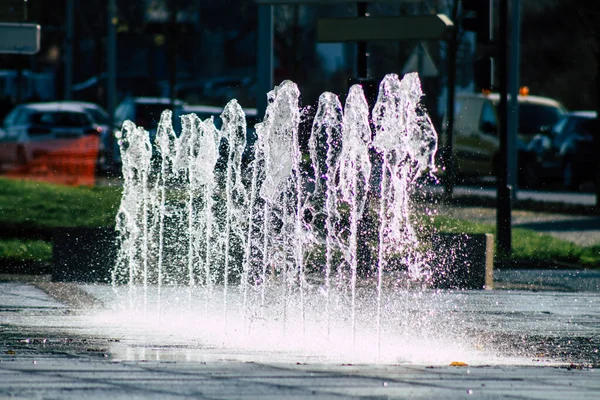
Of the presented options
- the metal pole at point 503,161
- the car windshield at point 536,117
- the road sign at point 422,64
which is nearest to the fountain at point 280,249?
the metal pole at point 503,161

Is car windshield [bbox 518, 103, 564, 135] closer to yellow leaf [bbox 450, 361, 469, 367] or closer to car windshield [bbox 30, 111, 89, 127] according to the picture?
car windshield [bbox 30, 111, 89, 127]

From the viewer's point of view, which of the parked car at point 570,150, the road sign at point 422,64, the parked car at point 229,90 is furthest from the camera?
the parked car at point 229,90

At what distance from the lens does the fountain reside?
9766 mm

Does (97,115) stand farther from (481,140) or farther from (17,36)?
(17,36)

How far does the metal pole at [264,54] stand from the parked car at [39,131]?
1550 cm

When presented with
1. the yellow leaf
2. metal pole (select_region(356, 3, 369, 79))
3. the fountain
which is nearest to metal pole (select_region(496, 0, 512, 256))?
the fountain

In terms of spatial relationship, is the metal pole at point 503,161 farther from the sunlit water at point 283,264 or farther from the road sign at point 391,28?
the road sign at point 391,28

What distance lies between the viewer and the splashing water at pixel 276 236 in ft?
35.0

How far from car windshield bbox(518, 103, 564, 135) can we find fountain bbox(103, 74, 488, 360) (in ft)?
47.2

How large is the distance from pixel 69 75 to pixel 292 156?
119 ft

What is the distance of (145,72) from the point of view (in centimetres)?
6512

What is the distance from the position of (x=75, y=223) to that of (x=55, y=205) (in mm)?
2178

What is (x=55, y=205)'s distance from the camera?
1845cm

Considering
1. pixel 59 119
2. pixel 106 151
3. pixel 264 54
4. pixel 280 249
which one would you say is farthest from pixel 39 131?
pixel 280 249
